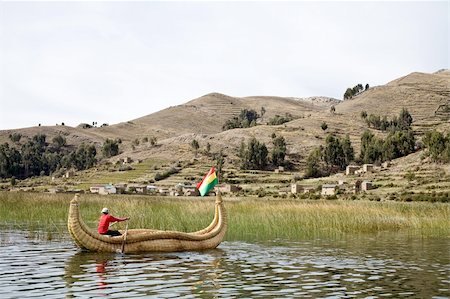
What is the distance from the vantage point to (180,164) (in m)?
162

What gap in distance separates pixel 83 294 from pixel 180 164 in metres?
148

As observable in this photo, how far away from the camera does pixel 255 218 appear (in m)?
A: 32.1

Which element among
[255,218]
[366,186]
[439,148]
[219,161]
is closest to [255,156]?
[219,161]

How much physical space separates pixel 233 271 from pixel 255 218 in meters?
14.1

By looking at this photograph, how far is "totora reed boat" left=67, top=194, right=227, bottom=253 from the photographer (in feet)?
69.8

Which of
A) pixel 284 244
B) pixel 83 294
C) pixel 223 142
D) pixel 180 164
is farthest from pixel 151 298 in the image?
pixel 223 142

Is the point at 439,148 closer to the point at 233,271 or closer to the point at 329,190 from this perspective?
the point at 329,190

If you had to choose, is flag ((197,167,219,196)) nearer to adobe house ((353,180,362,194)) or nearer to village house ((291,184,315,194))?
adobe house ((353,180,362,194))

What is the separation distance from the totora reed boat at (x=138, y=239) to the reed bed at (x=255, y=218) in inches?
172

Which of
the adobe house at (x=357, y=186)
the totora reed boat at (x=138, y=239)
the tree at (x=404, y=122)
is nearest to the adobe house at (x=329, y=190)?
the adobe house at (x=357, y=186)

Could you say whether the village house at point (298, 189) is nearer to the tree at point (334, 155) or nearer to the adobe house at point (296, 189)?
the adobe house at point (296, 189)

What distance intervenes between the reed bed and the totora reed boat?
4.36 metres

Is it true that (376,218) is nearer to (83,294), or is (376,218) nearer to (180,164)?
(83,294)

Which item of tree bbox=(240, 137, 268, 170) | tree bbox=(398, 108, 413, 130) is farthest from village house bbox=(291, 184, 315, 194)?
tree bbox=(398, 108, 413, 130)
